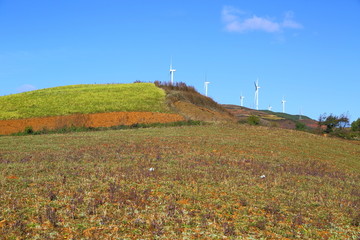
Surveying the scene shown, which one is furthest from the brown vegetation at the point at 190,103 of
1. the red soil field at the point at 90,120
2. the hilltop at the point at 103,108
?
the red soil field at the point at 90,120

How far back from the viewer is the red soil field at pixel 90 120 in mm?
42509

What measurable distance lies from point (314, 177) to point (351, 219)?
7.17 meters

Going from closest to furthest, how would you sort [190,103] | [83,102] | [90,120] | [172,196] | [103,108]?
1. [172,196]
2. [90,120]
3. [103,108]
4. [83,102]
5. [190,103]

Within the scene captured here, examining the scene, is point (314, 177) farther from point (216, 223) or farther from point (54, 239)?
point (54, 239)

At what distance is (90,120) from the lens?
44.7 metres

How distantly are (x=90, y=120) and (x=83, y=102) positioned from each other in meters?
10.2

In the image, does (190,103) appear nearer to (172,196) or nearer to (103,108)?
(103,108)

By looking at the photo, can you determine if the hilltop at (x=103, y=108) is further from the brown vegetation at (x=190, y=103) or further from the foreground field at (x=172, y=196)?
the foreground field at (x=172, y=196)

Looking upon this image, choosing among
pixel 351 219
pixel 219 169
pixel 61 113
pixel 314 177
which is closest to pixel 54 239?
pixel 351 219

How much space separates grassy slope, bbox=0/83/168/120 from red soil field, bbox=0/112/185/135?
7.14 feet

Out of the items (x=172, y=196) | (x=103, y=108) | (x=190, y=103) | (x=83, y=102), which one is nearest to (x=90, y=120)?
(x=103, y=108)

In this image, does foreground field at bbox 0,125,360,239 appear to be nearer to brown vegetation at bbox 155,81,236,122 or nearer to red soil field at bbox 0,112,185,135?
red soil field at bbox 0,112,185,135

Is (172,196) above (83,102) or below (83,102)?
below

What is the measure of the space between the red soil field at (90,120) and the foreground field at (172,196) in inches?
802
